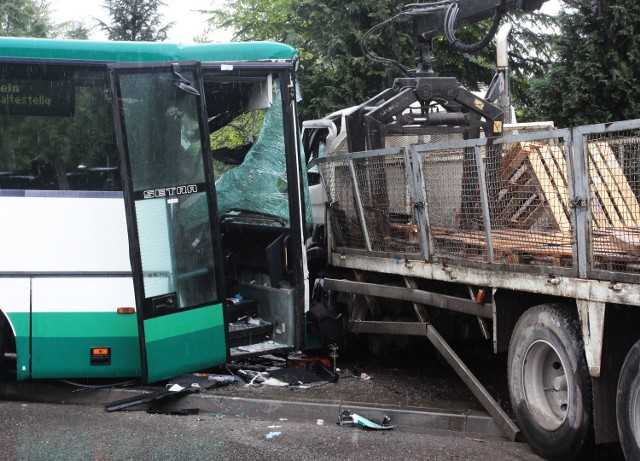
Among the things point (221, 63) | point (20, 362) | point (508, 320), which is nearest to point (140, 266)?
point (20, 362)

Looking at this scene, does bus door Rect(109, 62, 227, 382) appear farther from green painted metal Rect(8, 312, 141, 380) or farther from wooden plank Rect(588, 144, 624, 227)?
wooden plank Rect(588, 144, 624, 227)

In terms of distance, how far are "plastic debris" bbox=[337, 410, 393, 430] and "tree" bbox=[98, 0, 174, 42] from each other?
62.0 feet

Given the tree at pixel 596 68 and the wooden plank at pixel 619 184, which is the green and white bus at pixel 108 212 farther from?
the tree at pixel 596 68

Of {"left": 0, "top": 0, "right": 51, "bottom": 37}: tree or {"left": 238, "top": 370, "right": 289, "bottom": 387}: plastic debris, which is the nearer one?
{"left": 238, "top": 370, "right": 289, "bottom": 387}: plastic debris

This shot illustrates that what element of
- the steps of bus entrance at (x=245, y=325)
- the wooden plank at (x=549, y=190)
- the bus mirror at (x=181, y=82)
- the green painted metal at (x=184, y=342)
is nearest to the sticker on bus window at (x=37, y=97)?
the bus mirror at (x=181, y=82)

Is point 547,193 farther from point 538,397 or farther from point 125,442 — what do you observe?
point 125,442

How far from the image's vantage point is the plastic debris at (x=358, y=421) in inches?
261

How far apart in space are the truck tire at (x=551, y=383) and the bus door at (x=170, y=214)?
8.58 ft

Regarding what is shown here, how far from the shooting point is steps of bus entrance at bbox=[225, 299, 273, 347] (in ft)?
26.1

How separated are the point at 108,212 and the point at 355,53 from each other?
12.5 metres

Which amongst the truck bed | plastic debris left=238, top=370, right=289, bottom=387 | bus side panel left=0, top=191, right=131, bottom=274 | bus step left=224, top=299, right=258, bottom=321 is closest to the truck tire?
the truck bed

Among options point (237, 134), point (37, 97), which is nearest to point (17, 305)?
point (37, 97)

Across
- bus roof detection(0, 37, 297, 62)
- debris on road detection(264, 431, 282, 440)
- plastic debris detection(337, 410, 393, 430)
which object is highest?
bus roof detection(0, 37, 297, 62)

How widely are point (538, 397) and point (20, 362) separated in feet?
13.3
